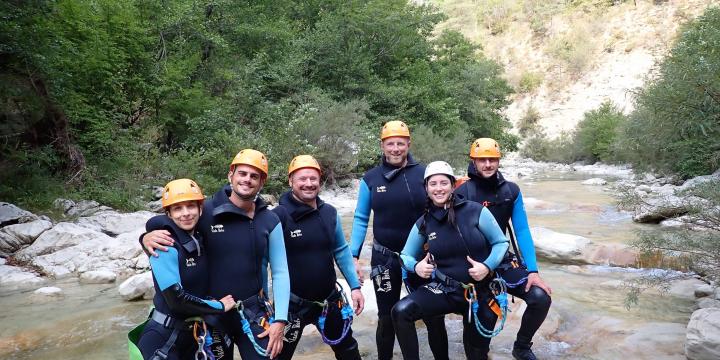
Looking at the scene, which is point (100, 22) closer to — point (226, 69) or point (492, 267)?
point (226, 69)

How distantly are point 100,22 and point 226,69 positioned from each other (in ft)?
17.5

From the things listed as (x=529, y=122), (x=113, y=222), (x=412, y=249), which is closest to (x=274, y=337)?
(x=412, y=249)

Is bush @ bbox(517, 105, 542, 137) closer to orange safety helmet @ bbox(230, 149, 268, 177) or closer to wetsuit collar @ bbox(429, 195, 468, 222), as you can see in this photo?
wetsuit collar @ bbox(429, 195, 468, 222)

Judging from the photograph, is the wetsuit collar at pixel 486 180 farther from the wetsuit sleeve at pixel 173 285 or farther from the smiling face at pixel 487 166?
the wetsuit sleeve at pixel 173 285

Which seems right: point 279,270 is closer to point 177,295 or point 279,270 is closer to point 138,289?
point 177,295

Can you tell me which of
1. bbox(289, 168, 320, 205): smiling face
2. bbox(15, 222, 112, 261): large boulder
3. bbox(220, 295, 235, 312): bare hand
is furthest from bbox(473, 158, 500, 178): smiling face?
bbox(15, 222, 112, 261): large boulder

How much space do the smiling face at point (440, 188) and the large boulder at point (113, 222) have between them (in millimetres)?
8642

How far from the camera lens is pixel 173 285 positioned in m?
2.71

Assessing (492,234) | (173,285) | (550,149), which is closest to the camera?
(173,285)

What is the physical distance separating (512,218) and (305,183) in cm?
196

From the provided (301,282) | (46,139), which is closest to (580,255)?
(301,282)

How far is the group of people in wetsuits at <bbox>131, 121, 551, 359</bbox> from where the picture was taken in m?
2.89

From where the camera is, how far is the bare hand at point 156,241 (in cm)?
273

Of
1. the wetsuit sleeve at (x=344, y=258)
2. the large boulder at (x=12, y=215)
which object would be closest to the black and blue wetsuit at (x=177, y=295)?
the wetsuit sleeve at (x=344, y=258)
